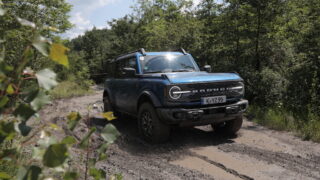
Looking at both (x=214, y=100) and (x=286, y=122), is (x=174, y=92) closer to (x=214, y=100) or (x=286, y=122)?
(x=214, y=100)

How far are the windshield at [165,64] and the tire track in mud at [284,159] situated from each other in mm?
2076

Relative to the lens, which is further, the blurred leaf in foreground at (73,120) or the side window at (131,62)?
the side window at (131,62)

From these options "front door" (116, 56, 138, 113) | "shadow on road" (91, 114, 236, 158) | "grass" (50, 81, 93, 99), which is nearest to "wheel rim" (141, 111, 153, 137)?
"shadow on road" (91, 114, 236, 158)

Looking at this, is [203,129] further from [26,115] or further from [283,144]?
[26,115]

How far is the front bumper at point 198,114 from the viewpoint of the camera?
4703mm

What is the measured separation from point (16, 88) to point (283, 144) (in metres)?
5.13

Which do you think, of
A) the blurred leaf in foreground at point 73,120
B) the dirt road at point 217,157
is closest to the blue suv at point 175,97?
the dirt road at point 217,157

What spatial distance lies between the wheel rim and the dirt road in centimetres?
22

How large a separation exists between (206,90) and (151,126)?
1217 millimetres

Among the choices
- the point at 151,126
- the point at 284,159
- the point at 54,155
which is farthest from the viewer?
the point at 151,126

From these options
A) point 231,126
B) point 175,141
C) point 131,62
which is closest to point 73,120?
point 175,141

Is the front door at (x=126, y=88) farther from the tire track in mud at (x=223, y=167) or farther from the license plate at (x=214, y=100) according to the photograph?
A: the tire track in mud at (x=223, y=167)

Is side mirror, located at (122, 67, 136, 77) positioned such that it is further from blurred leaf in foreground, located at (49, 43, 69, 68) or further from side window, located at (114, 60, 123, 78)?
blurred leaf in foreground, located at (49, 43, 69, 68)

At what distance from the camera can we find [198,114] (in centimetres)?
475
